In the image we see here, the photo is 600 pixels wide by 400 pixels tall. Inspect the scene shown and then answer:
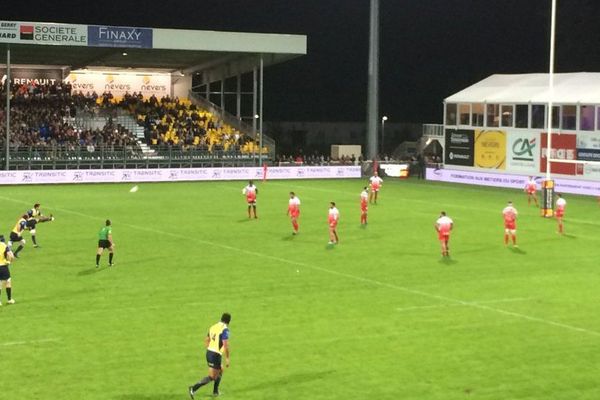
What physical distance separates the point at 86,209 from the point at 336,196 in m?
14.6

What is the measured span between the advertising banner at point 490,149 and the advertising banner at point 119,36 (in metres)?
22.8

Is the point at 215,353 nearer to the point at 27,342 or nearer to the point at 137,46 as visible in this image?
the point at 27,342

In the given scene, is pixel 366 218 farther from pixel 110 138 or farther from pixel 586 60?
pixel 586 60

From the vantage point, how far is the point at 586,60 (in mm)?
86750

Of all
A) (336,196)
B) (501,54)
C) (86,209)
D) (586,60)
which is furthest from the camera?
(501,54)

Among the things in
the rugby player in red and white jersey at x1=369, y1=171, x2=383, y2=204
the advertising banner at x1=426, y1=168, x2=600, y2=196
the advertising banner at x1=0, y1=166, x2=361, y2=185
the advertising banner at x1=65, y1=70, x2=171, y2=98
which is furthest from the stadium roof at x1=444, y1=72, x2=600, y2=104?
the advertising banner at x1=65, y1=70, x2=171, y2=98

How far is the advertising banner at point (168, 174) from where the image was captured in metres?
56.1

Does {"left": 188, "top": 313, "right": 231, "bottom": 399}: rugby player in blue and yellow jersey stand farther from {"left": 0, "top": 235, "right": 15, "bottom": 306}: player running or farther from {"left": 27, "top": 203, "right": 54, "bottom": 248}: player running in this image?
{"left": 27, "top": 203, "right": 54, "bottom": 248}: player running

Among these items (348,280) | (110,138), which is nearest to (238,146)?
(110,138)

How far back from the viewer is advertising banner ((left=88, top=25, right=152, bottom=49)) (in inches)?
2270

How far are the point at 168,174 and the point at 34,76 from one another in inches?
743

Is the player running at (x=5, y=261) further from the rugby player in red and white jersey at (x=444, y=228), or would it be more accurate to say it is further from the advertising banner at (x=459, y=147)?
the advertising banner at (x=459, y=147)

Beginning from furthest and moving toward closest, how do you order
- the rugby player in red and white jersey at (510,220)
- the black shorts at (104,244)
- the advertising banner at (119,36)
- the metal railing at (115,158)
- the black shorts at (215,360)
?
the metal railing at (115,158), the advertising banner at (119,36), the rugby player in red and white jersey at (510,220), the black shorts at (104,244), the black shorts at (215,360)

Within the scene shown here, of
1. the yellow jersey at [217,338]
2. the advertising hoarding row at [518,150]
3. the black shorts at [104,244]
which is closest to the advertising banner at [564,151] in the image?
the advertising hoarding row at [518,150]
